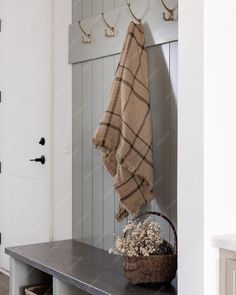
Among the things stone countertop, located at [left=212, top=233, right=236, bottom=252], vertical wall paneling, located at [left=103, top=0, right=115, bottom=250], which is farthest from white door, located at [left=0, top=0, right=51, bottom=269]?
stone countertop, located at [left=212, top=233, right=236, bottom=252]

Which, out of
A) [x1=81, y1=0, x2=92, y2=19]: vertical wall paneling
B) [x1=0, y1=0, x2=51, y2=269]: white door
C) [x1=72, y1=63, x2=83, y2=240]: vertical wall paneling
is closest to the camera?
[x1=81, y1=0, x2=92, y2=19]: vertical wall paneling

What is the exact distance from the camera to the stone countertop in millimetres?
1622

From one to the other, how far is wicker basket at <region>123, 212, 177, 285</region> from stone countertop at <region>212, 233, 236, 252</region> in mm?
449

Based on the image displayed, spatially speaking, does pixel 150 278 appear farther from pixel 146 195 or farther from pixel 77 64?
pixel 77 64

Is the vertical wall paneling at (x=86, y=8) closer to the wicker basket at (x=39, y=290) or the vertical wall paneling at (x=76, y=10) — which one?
the vertical wall paneling at (x=76, y=10)

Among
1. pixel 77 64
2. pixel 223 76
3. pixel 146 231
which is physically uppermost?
pixel 77 64

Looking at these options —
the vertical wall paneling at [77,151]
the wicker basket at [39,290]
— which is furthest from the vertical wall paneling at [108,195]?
the wicker basket at [39,290]

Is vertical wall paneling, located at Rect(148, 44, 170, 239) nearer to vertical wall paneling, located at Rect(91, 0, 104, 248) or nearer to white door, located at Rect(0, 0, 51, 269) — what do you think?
vertical wall paneling, located at Rect(91, 0, 104, 248)

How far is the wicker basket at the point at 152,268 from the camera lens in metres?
2.08

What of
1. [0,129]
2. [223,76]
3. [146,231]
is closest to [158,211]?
[146,231]

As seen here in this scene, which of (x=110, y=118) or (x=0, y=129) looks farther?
(x=0, y=129)

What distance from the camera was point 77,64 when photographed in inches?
120

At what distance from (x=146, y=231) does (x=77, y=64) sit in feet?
4.38

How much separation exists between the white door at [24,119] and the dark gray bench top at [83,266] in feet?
1.58
